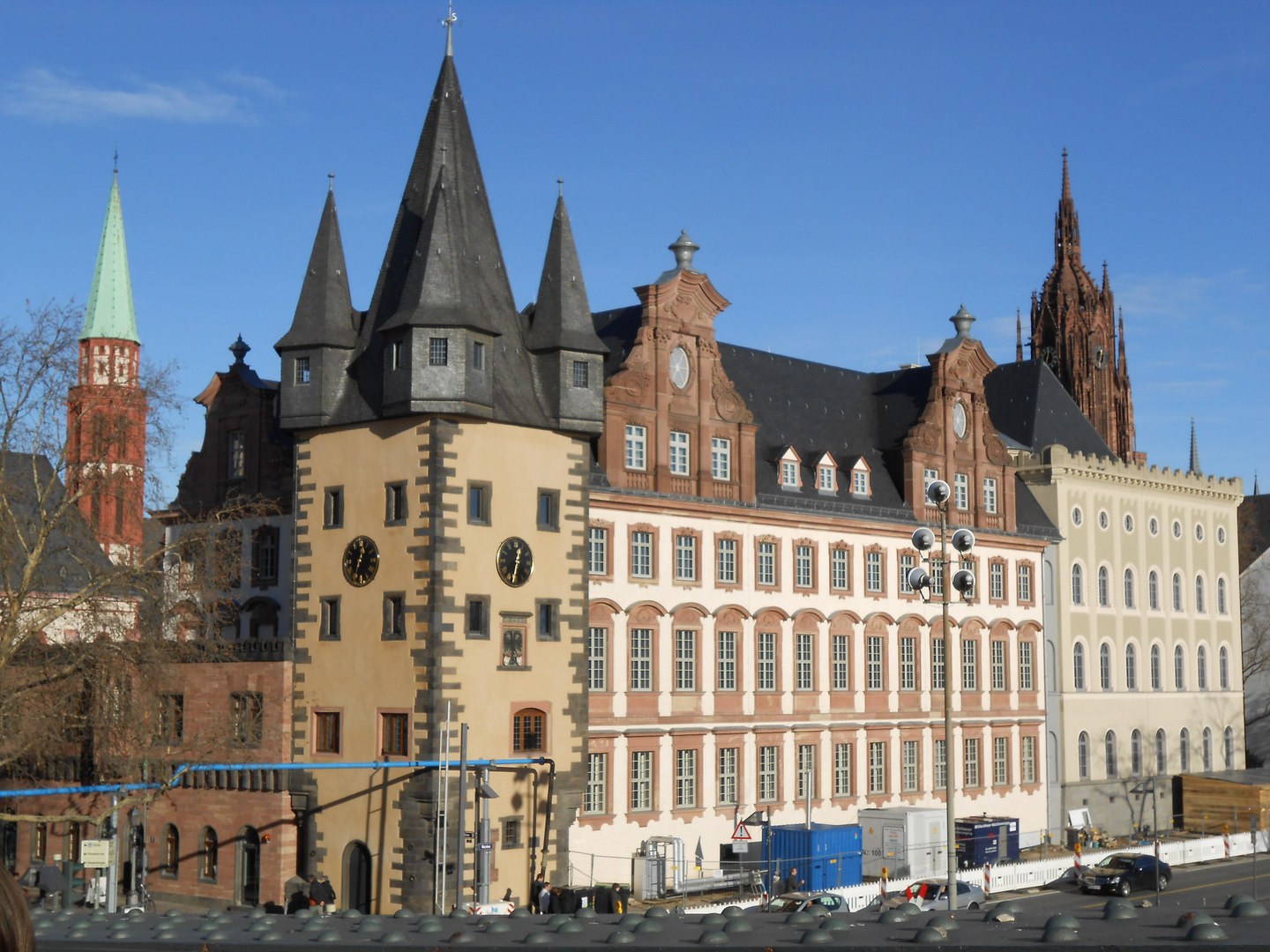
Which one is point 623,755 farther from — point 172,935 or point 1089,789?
point 172,935

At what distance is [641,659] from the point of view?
53.3 metres

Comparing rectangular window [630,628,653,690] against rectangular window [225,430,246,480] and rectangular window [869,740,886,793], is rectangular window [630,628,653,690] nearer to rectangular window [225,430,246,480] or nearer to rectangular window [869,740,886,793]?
rectangular window [869,740,886,793]

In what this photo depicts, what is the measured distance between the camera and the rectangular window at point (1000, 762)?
66750 millimetres

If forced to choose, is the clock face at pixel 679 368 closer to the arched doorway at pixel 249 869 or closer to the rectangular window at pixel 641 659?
the rectangular window at pixel 641 659

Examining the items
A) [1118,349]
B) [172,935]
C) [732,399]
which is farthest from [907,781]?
[1118,349]

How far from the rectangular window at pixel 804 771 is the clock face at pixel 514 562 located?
16.2 m

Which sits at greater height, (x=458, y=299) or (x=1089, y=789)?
(x=458, y=299)

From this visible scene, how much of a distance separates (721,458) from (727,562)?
389cm

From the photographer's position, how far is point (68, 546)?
1502 inches

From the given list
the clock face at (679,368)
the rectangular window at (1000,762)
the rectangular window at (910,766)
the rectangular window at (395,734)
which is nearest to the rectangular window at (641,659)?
the clock face at (679,368)

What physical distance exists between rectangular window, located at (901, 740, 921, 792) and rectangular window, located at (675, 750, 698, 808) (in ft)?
40.2

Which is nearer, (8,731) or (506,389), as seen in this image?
(8,731)

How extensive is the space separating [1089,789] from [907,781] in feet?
42.7

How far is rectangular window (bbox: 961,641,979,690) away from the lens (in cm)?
6606
